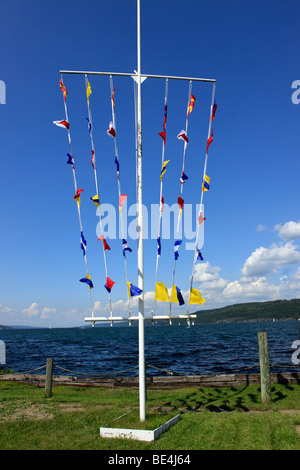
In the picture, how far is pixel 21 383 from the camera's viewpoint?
16062 millimetres

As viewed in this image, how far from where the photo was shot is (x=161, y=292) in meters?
7.41

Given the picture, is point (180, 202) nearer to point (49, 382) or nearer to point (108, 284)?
point (108, 284)

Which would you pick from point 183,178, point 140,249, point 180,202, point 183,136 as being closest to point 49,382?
point 140,249

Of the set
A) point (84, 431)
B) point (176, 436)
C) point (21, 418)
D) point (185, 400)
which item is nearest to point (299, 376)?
point (185, 400)

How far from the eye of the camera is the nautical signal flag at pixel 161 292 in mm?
7375

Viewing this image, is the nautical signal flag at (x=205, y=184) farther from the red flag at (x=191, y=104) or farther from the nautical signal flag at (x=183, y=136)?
the red flag at (x=191, y=104)

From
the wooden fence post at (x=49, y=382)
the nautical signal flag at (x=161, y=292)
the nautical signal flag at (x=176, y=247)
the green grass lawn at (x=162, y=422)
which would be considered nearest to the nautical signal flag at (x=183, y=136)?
the nautical signal flag at (x=176, y=247)

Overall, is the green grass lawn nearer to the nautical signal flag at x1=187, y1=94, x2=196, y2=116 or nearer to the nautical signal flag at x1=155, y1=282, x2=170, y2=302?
the nautical signal flag at x1=155, y1=282, x2=170, y2=302

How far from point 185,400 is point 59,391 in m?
5.55

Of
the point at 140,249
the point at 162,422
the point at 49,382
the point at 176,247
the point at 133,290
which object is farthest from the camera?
the point at 49,382

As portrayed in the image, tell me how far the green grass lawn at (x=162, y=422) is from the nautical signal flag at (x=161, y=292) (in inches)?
99.4

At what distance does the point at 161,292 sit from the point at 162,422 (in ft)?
8.82
